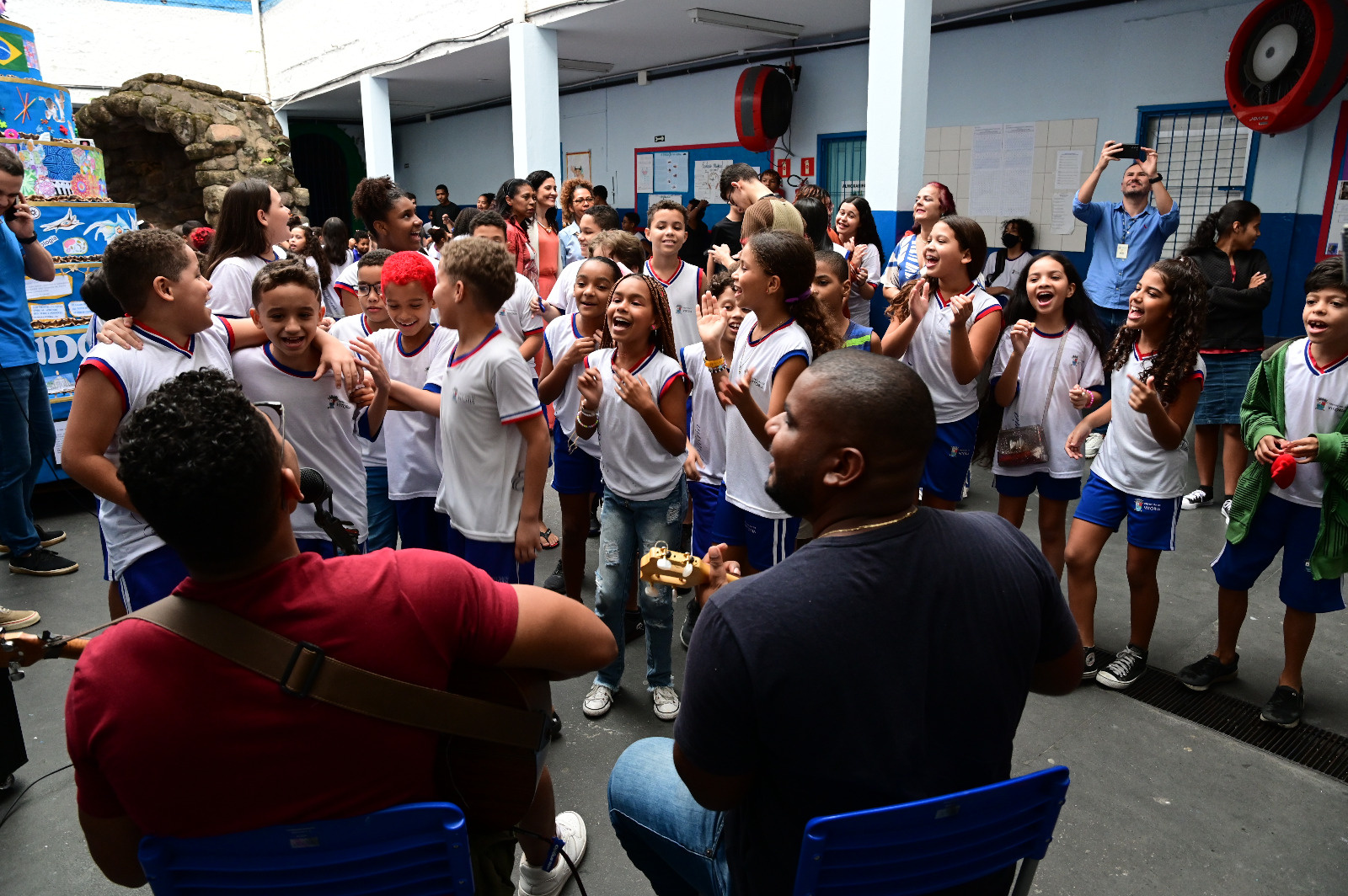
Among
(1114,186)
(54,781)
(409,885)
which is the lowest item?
(54,781)

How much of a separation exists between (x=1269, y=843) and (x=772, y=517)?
1.73m

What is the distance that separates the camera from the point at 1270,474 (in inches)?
118

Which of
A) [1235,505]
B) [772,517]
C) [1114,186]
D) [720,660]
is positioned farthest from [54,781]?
[1114,186]

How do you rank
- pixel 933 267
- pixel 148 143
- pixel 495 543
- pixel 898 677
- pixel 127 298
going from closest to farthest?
pixel 898 677 < pixel 127 298 < pixel 495 543 < pixel 933 267 < pixel 148 143

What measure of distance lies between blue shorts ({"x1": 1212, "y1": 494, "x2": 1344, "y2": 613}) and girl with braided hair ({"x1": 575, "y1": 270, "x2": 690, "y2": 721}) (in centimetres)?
208

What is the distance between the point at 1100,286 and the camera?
6.01 metres

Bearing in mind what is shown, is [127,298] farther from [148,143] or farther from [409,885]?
[148,143]

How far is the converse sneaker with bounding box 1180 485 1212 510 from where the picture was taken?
527 cm

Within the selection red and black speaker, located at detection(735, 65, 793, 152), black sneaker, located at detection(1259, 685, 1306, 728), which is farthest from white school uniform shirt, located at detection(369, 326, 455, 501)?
red and black speaker, located at detection(735, 65, 793, 152)

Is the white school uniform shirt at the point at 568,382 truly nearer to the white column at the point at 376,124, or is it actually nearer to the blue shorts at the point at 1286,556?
the blue shorts at the point at 1286,556

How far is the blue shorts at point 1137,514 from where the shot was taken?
125 inches

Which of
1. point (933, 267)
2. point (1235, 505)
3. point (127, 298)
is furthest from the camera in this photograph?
point (933, 267)

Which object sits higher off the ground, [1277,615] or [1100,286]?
[1100,286]

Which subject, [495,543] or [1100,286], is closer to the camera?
[495,543]
